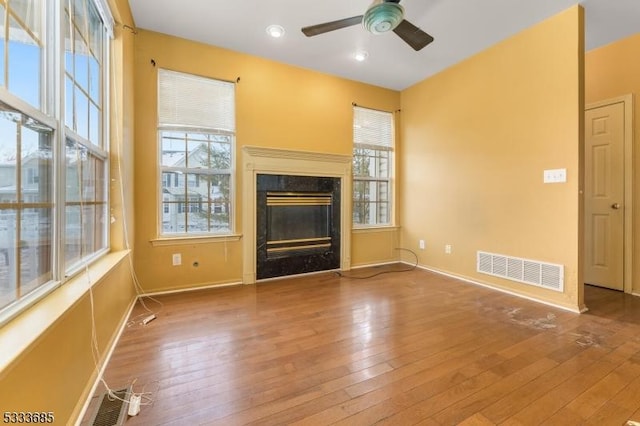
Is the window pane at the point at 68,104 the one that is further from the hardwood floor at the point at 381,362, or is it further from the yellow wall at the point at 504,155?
the yellow wall at the point at 504,155

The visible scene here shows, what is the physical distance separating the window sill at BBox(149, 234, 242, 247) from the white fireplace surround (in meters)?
0.17

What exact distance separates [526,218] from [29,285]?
401 cm

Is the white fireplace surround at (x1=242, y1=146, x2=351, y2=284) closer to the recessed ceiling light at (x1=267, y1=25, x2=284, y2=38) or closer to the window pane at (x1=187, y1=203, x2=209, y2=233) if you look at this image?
the window pane at (x1=187, y1=203, x2=209, y2=233)

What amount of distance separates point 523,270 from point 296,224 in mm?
2744

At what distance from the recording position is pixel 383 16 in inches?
82.6

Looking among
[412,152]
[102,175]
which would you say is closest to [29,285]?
[102,175]

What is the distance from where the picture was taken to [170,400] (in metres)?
1.49

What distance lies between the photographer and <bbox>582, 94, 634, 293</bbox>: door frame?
10.2 feet

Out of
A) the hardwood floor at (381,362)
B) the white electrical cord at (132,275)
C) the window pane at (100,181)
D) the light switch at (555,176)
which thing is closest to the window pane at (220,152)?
the white electrical cord at (132,275)

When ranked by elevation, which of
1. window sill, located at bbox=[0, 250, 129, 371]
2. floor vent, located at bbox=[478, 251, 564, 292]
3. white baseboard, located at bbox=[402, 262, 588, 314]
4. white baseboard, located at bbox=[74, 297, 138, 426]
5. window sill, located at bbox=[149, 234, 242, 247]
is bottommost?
white baseboard, located at bbox=[74, 297, 138, 426]

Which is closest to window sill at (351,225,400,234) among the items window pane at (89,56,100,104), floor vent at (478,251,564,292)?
floor vent at (478,251,564,292)

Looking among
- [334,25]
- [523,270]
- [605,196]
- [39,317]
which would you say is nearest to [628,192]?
[605,196]

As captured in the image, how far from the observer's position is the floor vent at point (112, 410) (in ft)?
4.38

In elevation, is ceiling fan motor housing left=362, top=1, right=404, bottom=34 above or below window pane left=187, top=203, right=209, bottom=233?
above
